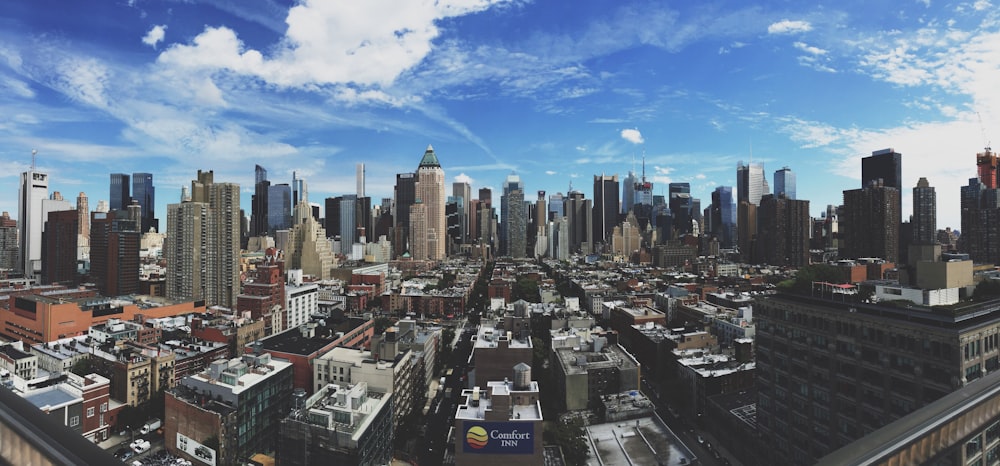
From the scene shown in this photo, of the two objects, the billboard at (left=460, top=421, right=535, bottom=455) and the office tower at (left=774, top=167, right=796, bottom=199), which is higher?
the office tower at (left=774, top=167, right=796, bottom=199)

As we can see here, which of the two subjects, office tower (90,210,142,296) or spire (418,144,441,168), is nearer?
office tower (90,210,142,296)

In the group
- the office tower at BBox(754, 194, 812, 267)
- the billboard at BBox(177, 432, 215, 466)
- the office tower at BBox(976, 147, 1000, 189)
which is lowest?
the billboard at BBox(177, 432, 215, 466)

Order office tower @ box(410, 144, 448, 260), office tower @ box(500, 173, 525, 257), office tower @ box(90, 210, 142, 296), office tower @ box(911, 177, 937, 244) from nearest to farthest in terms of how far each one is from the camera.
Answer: office tower @ box(90, 210, 142, 296)
office tower @ box(911, 177, 937, 244)
office tower @ box(410, 144, 448, 260)
office tower @ box(500, 173, 525, 257)

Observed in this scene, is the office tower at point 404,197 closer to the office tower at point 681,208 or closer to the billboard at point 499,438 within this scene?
the office tower at point 681,208

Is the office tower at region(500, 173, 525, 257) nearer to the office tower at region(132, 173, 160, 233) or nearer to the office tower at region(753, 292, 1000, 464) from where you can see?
the office tower at region(132, 173, 160, 233)

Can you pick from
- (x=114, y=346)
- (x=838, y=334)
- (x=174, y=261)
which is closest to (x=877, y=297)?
(x=838, y=334)

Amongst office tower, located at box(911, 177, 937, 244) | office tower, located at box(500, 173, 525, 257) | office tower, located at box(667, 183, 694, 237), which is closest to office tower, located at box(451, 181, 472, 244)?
office tower, located at box(500, 173, 525, 257)

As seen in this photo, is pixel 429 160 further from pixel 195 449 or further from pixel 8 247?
pixel 195 449
